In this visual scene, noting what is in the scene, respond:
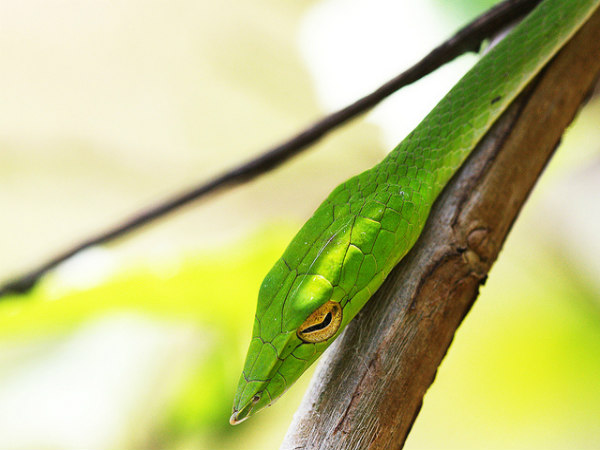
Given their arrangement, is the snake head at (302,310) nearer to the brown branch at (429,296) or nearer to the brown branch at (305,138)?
the brown branch at (429,296)

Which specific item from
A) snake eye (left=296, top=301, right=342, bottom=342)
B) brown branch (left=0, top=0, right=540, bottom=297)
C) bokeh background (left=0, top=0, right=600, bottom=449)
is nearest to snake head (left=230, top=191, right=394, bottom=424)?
snake eye (left=296, top=301, right=342, bottom=342)

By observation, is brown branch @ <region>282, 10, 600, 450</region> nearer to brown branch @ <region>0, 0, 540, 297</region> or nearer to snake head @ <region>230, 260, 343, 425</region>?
snake head @ <region>230, 260, 343, 425</region>

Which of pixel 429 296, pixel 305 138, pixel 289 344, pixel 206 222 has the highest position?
pixel 305 138

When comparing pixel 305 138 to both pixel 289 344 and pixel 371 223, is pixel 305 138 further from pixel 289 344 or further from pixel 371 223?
pixel 289 344

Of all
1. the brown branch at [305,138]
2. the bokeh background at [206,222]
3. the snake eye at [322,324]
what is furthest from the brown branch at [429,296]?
the bokeh background at [206,222]

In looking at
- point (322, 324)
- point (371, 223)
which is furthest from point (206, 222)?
point (322, 324)

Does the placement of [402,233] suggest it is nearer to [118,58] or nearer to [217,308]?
[217,308]

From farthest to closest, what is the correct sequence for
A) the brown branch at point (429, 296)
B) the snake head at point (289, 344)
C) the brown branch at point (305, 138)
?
the brown branch at point (305, 138), the snake head at point (289, 344), the brown branch at point (429, 296)

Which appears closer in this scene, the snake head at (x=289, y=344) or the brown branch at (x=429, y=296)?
the brown branch at (x=429, y=296)
